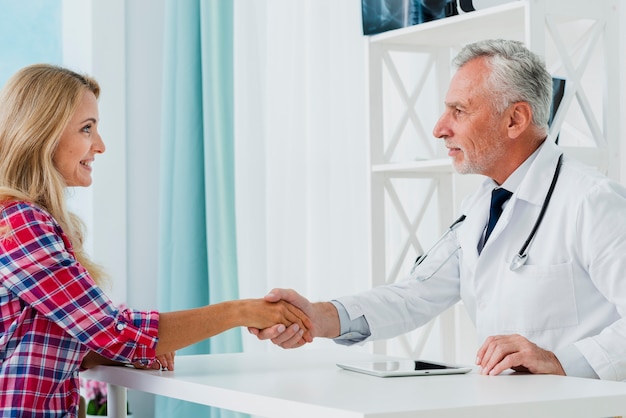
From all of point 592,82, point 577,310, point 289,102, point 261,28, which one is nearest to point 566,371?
point 577,310

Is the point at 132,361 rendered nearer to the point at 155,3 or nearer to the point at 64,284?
the point at 64,284

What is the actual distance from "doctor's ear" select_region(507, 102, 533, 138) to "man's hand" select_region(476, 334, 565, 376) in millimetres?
603

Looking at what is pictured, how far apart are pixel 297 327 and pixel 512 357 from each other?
1.78 ft

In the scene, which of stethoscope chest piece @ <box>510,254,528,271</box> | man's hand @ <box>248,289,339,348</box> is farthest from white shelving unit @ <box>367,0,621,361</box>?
man's hand @ <box>248,289,339,348</box>

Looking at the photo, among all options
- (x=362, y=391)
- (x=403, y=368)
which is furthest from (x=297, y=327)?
(x=362, y=391)

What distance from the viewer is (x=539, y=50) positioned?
2.07 m

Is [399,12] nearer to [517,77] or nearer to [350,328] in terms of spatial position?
[517,77]

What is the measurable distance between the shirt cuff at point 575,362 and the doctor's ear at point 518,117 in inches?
22.3

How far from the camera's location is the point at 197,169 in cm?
336

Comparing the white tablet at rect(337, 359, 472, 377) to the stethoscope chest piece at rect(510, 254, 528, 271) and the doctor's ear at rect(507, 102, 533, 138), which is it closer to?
the stethoscope chest piece at rect(510, 254, 528, 271)

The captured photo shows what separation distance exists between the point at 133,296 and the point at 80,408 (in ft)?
5.70

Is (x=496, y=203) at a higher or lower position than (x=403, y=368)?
higher

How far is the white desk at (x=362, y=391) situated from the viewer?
1144 millimetres

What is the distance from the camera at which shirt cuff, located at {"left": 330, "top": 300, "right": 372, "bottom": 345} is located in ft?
6.58
